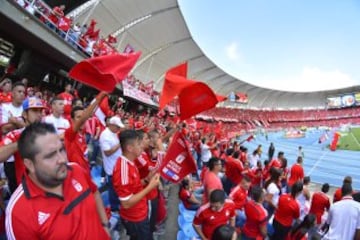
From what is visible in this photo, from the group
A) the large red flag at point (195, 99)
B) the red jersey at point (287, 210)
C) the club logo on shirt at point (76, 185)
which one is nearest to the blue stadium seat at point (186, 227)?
the red jersey at point (287, 210)

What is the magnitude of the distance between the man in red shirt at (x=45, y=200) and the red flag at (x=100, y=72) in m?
1.16

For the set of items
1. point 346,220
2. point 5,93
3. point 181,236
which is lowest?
point 181,236

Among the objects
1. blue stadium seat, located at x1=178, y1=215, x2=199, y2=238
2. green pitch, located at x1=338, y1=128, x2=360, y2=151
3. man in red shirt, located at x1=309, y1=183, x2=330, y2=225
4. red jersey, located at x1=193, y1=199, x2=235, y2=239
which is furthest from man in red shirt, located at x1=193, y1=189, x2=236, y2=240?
green pitch, located at x1=338, y1=128, x2=360, y2=151

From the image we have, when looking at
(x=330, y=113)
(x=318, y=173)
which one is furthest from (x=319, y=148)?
(x=330, y=113)

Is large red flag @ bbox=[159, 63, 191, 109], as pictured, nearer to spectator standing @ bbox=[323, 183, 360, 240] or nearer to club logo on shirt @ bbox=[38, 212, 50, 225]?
club logo on shirt @ bbox=[38, 212, 50, 225]

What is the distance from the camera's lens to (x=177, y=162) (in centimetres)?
384

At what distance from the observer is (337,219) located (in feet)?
15.6

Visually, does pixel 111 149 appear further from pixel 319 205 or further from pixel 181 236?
pixel 319 205

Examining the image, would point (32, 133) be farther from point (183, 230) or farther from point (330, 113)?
point (330, 113)

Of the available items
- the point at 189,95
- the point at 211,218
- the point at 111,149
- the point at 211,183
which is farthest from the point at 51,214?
the point at 211,183

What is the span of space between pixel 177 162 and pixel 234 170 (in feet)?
13.7

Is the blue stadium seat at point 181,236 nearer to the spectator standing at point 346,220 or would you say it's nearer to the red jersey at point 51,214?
the spectator standing at point 346,220

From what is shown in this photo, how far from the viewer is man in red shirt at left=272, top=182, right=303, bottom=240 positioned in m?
5.52

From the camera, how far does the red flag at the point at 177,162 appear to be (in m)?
3.79
